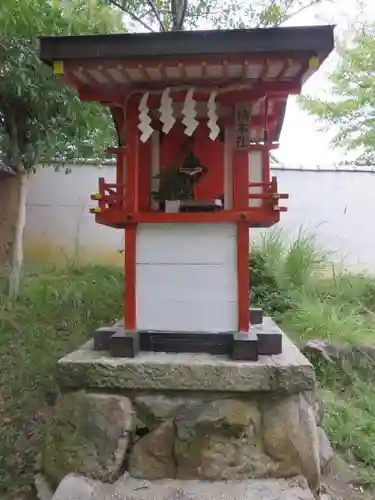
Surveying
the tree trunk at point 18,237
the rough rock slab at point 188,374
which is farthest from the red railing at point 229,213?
the tree trunk at point 18,237

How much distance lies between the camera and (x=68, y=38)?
2.37 m

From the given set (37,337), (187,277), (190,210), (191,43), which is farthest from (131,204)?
(37,337)

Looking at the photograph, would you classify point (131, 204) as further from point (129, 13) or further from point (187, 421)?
point (129, 13)

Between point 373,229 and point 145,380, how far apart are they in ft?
15.8

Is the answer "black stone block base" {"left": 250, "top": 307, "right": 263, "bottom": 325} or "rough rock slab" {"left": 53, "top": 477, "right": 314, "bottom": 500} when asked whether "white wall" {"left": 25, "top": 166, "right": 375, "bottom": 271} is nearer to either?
"black stone block base" {"left": 250, "top": 307, "right": 263, "bottom": 325}

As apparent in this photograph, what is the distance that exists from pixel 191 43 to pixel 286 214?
4.31 meters

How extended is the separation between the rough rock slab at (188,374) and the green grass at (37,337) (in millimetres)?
856

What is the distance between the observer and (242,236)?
2688 mm

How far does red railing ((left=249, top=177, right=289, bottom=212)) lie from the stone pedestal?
862mm

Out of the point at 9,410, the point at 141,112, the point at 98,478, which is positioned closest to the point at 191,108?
the point at 141,112

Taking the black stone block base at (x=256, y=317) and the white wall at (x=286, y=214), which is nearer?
the black stone block base at (x=256, y=317)

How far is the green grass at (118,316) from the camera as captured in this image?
10.6 feet

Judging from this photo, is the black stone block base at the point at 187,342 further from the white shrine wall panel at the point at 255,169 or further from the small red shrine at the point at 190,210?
the white shrine wall panel at the point at 255,169

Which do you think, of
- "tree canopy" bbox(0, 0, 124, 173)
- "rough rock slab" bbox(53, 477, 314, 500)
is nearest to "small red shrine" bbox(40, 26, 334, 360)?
"rough rock slab" bbox(53, 477, 314, 500)
